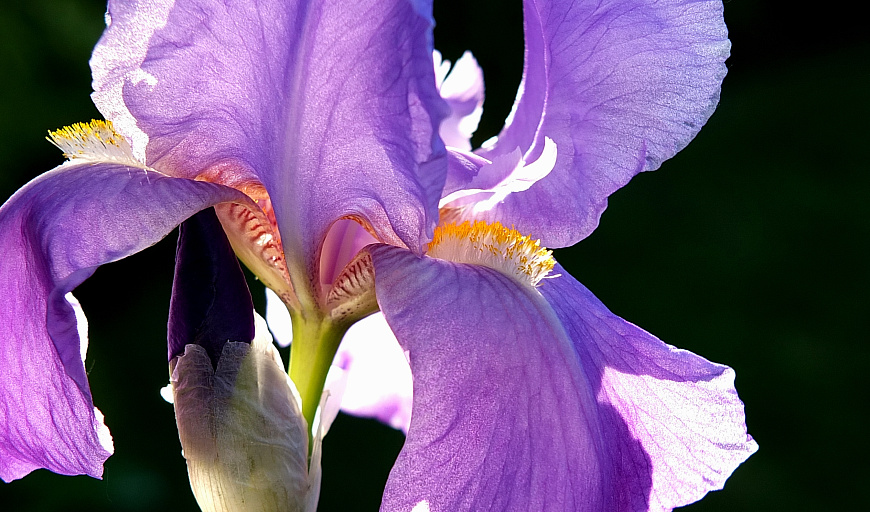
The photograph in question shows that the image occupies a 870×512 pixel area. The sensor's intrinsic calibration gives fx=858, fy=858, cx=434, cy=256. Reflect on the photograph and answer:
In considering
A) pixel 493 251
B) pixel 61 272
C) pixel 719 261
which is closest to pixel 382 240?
pixel 493 251

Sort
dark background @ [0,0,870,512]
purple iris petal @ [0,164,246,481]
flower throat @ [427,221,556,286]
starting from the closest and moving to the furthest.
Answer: purple iris petal @ [0,164,246,481] < flower throat @ [427,221,556,286] < dark background @ [0,0,870,512]

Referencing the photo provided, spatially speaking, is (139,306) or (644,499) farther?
(139,306)

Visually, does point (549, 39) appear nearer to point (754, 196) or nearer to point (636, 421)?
point (636, 421)

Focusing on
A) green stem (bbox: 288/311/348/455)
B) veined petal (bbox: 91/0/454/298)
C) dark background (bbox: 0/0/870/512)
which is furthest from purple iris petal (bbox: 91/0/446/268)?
dark background (bbox: 0/0/870/512)

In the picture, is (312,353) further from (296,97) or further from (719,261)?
(719,261)

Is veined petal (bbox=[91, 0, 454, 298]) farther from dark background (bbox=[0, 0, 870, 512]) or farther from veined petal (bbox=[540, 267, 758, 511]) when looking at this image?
dark background (bbox=[0, 0, 870, 512])

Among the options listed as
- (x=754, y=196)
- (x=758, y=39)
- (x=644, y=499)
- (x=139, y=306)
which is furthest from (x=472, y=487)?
(x=758, y=39)

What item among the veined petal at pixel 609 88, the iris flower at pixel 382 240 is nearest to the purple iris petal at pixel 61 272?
the iris flower at pixel 382 240
